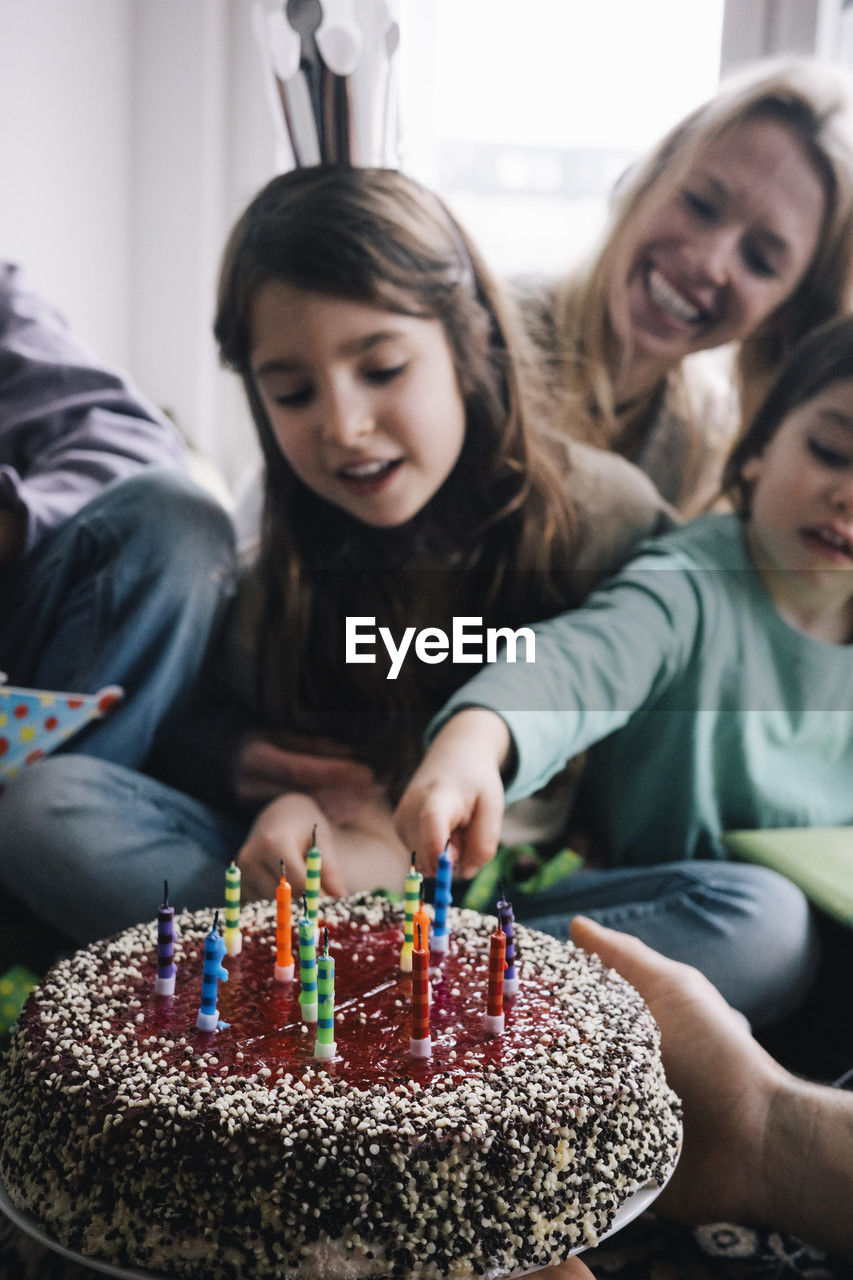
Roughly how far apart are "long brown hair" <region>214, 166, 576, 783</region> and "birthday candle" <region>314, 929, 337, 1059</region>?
472mm

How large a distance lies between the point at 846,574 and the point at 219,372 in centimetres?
67

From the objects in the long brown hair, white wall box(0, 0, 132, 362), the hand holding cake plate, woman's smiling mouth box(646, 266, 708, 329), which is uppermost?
white wall box(0, 0, 132, 362)

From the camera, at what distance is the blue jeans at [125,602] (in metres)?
1.15

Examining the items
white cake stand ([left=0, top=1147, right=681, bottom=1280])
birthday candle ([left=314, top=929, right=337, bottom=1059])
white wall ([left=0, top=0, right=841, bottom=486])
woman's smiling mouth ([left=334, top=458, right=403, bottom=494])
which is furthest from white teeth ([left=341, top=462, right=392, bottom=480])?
white cake stand ([left=0, top=1147, right=681, bottom=1280])

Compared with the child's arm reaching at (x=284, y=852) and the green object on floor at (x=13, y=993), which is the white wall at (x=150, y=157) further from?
the green object on floor at (x=13, y=993)

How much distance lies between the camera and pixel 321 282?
108 cm

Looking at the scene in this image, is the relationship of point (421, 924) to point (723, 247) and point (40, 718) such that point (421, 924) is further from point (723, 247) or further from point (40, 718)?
point (723, 247)

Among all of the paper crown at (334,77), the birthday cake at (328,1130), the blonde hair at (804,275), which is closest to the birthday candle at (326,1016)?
the birthday cake at (328,1130)

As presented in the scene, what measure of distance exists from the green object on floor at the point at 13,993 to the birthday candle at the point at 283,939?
330 mm

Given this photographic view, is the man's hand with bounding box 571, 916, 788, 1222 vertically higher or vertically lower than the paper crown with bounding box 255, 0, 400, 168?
lower

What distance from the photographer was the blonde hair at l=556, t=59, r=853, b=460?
1.11 meters

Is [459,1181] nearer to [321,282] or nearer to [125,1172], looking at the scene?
[125,1172]

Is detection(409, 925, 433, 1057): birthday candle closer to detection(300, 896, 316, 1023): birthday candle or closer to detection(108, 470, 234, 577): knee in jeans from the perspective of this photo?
detection(300, 896, 316, 1023): birthday candle

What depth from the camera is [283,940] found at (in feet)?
2.72
